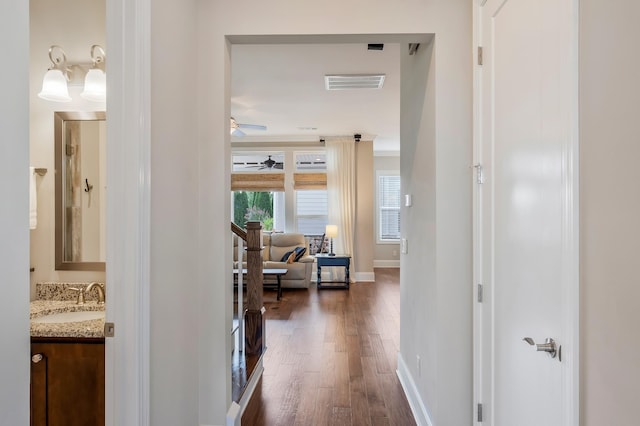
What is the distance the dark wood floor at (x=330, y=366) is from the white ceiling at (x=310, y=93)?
2952 mm

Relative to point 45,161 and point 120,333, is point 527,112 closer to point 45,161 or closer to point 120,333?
point 120,333

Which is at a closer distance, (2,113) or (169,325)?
(2,113)

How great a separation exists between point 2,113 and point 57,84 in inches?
64.6

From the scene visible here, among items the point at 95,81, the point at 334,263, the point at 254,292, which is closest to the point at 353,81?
the point at 254,292

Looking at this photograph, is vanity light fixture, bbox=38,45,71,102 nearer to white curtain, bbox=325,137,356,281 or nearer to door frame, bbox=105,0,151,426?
door frame, bbox=105,0,151,426

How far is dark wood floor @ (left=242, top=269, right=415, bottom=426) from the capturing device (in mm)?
2727

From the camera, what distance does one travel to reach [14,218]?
2.63 ft

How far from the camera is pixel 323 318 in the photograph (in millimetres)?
5273

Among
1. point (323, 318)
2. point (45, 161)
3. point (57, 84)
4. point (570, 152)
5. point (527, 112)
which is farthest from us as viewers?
point (323, 318)

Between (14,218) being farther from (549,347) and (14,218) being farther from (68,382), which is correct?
(549,347)

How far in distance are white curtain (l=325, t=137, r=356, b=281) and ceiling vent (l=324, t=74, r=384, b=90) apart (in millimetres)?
3119

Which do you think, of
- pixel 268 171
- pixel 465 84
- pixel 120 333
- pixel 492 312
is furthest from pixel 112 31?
pixel 268 171

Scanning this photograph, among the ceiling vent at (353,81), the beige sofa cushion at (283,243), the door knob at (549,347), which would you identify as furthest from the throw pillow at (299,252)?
the door knob at (549,347)
